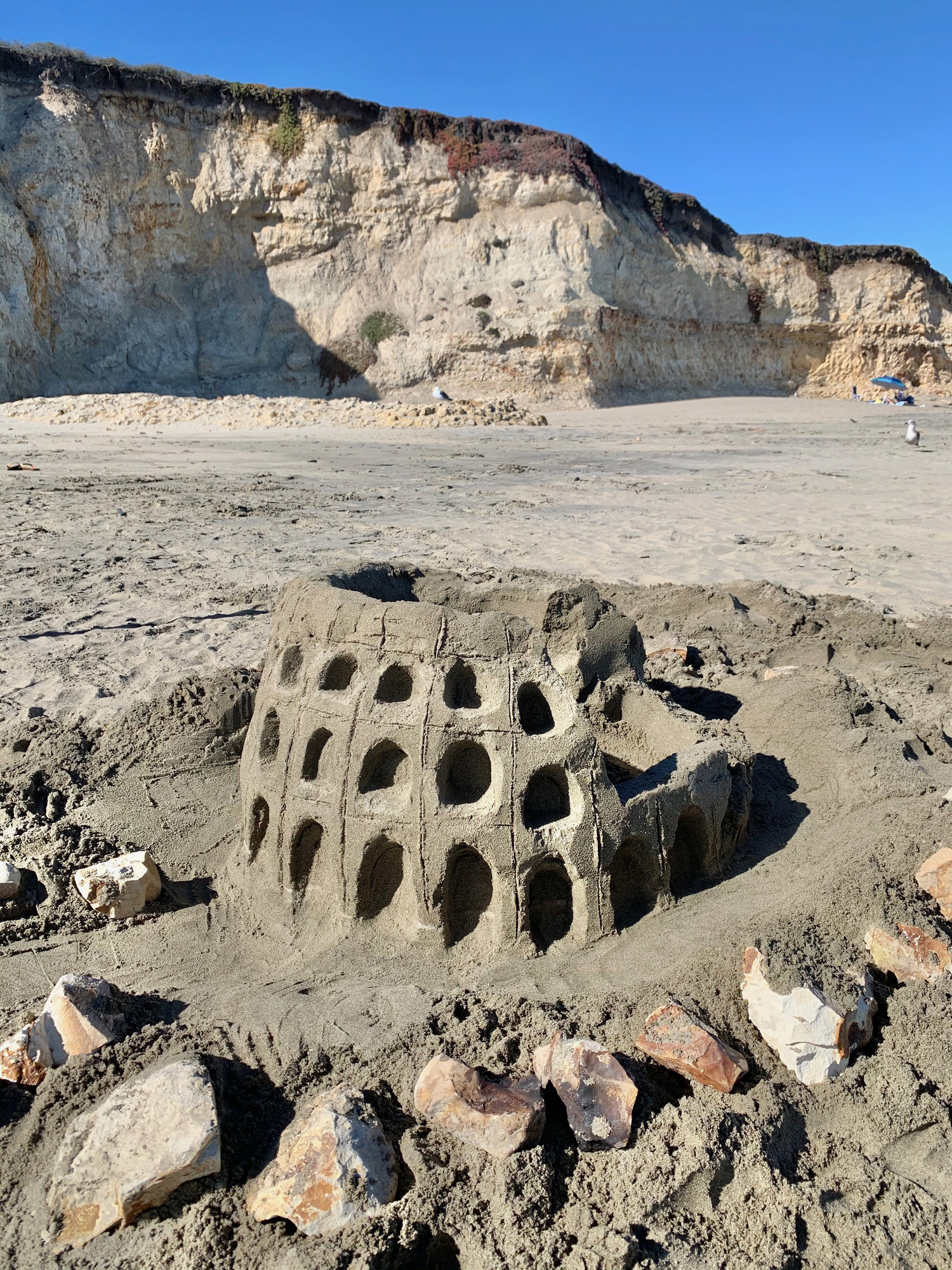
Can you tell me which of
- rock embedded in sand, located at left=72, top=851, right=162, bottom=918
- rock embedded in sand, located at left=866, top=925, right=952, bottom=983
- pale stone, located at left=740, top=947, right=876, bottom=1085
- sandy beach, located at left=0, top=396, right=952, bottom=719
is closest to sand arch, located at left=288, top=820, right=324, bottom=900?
rock embedded in sand, located at left=72, top=851, right=162, bottom=918

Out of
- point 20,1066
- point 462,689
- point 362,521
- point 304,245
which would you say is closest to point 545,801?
point 462,689

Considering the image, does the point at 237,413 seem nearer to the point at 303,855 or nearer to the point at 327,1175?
the point at 303,855

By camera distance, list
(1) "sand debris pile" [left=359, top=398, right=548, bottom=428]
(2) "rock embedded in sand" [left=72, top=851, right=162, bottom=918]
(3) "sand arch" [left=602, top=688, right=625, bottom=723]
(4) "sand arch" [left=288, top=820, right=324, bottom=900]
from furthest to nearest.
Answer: (1) "sand debris pile" [left=359, top=398, right=548, bottom=428], (3) "sand arch" [left=602, top=688, right=625, bottom=723], (2) "rock embedded in sand" [left=72, top=851, right=162, bottom=918], (4) "sand arch" [left=288, top=820, right=324, bottom=900]

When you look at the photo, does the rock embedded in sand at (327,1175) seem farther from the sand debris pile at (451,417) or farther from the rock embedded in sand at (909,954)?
the sand debris pile at (451,417)

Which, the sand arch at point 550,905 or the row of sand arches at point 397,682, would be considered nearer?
the sand arch at point 550,905

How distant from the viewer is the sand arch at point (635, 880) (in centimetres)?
325

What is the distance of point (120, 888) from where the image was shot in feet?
11.5

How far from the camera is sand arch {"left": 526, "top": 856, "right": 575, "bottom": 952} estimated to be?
10.2ft

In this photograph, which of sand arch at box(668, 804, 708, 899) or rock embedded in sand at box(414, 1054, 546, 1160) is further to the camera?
sand arch at box(668, 804, 708, 899)

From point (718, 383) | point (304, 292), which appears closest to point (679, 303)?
point (718, 383)

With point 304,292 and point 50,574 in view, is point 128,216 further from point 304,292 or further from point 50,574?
point 50,574

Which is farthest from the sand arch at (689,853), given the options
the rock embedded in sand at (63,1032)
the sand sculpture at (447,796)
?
the rock embedded in sand at (63,1032)

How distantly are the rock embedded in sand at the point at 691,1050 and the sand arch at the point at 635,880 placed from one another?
594mm

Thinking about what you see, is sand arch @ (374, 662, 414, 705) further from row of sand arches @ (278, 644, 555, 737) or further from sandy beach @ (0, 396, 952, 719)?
sandy beach @ (0, 396, 952, 719)
